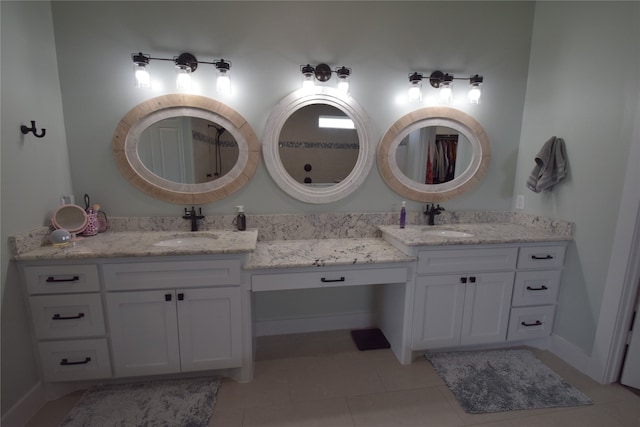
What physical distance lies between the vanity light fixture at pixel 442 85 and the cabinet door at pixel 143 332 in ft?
7.02

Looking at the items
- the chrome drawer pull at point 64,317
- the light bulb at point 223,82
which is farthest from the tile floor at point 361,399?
the light bulb at point 223,82

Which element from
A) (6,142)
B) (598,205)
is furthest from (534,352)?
(6,142)

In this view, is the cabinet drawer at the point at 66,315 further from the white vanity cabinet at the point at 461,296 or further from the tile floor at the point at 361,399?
the white vanity cabinet at the point at 461,296

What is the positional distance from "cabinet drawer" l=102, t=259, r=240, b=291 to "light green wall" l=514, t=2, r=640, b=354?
2.24 m

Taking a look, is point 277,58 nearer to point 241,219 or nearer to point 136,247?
point 241,219

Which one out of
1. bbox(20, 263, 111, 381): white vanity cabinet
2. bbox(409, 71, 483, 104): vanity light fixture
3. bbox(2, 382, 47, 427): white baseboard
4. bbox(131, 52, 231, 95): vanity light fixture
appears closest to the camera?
bbox(2, 382, 47, 427): white baseboard

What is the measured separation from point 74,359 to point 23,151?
1190mm

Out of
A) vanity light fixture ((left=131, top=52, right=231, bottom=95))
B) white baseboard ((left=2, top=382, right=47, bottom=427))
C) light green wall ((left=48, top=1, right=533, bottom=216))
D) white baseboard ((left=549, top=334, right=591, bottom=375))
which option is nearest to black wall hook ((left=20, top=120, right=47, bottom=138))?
light green wall ((left=48, top=1, right=533, bottom=216))

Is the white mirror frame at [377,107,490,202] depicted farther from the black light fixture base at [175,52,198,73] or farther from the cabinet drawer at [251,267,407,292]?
the black light fixture base at [175,52,198,73]

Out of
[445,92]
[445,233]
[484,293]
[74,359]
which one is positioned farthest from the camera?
[445,233]

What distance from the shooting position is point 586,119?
6.18 ft

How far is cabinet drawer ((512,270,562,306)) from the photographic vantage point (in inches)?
79.7

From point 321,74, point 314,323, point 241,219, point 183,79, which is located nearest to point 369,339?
point 314,323

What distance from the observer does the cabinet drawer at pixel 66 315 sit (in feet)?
5.18
